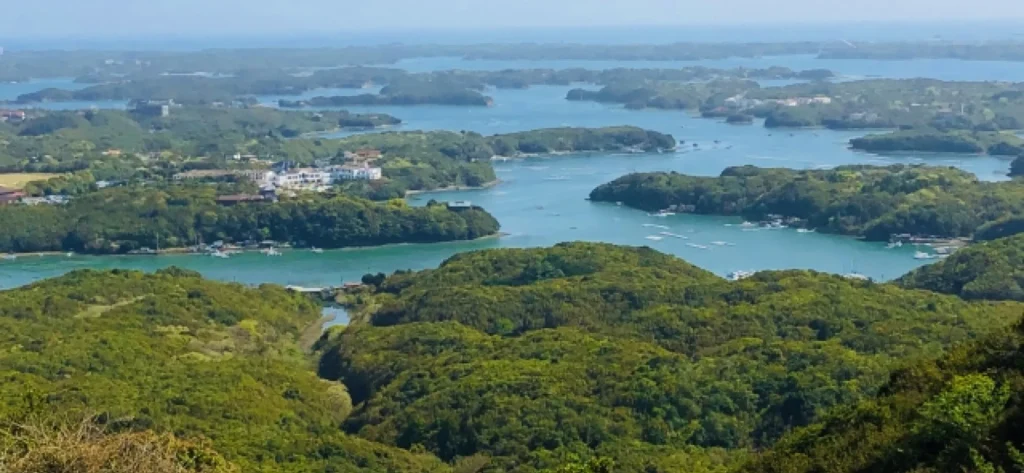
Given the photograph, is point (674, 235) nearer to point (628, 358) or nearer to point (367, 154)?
point (367, 154)

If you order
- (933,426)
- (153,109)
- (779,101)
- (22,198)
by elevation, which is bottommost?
(153,109)

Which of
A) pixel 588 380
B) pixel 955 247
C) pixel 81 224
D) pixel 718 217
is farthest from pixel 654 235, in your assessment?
pixel 588 380

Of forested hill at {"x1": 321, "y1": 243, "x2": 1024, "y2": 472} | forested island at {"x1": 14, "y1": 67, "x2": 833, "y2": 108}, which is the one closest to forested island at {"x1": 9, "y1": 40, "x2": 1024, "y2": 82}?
forested island at {"x1": 14, "y1": 67, "x2": 833, "y2": 108}

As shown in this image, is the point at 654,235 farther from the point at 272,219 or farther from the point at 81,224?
the point at 81,224

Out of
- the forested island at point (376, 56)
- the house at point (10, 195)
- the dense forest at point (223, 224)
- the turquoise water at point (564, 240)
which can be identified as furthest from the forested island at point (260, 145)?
the forested island at point (376, 56)

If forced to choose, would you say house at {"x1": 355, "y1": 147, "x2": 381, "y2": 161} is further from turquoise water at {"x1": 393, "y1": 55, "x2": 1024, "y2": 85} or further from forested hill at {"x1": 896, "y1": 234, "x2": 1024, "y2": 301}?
turquoise water at {"x1": 393, "y1": 55, "x2": 1024, "y2": 85}

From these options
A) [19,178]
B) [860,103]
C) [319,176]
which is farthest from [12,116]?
[860,103]

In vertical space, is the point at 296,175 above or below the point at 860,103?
below
